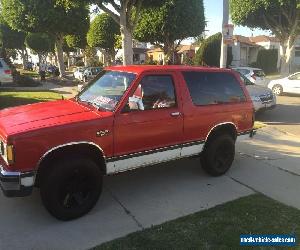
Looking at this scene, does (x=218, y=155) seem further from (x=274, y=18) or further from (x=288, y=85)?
(x=274, y=18)

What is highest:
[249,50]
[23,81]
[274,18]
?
[274,18]

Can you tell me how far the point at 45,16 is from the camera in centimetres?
2859

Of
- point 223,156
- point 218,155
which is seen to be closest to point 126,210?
point 218,155

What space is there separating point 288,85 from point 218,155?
14.3 metres

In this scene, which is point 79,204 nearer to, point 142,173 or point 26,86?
point 142,173

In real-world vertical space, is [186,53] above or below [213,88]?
above

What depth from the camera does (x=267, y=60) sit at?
44.8m

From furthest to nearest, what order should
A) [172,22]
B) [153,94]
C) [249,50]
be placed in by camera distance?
[249,50] < [172,22] < [153,94]

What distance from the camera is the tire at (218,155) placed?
20.4 ft

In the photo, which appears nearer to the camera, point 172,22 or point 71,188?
point 71,188

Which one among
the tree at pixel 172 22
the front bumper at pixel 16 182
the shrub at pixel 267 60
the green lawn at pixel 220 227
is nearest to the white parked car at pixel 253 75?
the tree at pixel 172 22

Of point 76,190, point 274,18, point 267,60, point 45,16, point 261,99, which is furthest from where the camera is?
point 267,60

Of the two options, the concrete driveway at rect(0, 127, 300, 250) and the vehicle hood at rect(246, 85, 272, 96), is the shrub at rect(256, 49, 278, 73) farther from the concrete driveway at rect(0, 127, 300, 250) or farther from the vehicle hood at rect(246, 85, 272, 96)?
the concrete driveway at rect(0, 127, 300, 250)

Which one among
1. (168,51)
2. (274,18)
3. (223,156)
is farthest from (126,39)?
(274,18)
